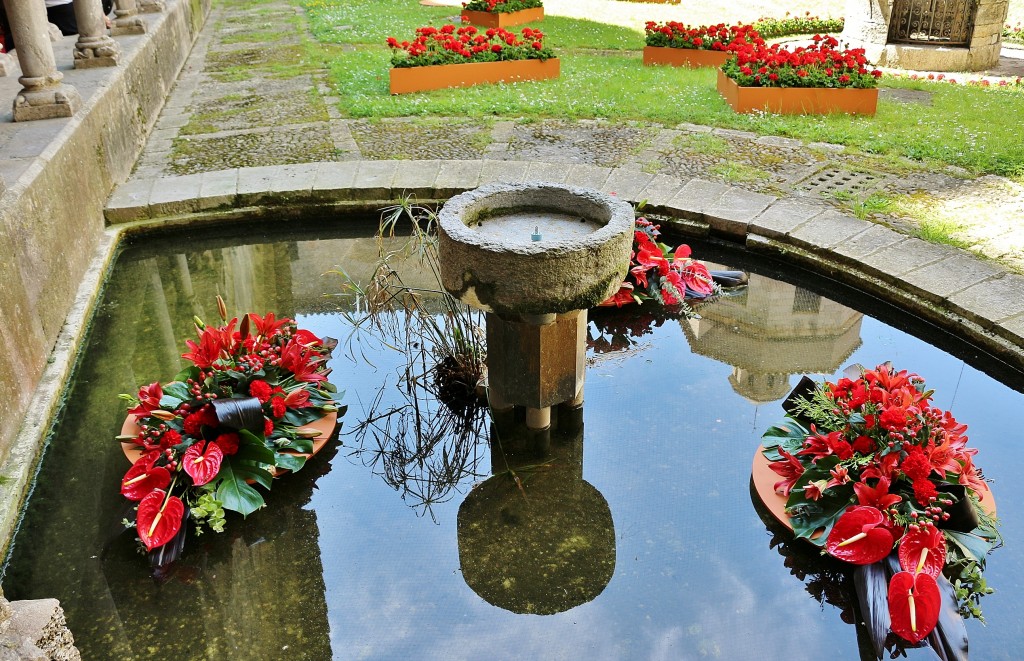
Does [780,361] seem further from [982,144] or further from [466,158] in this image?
[982,144]

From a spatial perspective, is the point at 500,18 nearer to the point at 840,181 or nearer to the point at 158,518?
the point at 840,181

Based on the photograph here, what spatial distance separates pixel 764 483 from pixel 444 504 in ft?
4.06

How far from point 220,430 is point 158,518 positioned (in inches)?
16.5

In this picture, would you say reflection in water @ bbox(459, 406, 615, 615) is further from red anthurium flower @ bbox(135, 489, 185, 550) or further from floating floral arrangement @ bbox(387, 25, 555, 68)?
floating floral arrangement @ bbox(387, 25, 555, 68)

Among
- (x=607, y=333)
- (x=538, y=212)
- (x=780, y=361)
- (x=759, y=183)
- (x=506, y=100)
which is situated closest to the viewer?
(x=538, y=212)

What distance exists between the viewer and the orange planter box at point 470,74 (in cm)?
898

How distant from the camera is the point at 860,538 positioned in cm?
273

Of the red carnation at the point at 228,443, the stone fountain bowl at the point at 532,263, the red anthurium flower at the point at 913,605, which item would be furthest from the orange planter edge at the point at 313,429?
the red anthurium flower at the point at 913,605

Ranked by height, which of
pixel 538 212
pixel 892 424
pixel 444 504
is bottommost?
pixel 444 504

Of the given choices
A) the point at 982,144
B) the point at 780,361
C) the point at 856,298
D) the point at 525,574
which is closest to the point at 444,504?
the point at 525,574

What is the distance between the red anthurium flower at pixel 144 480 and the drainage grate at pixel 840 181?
15.3 feet

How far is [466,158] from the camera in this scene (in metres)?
6.70

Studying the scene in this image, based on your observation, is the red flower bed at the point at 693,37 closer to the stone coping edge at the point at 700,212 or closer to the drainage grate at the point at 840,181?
the drainage grate at the point at 840,181

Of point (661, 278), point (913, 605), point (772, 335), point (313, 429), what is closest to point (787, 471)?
point (913, 605)
